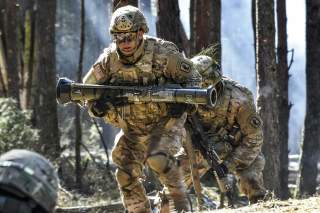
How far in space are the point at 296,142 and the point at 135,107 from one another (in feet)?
133

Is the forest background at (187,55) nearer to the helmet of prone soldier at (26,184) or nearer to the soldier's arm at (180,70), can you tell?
the soldier's arm at (180,70)

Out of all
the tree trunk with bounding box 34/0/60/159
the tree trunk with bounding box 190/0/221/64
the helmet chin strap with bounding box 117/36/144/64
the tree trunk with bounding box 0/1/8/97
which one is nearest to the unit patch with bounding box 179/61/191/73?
the helmet chin strap with bounding box 117/36/144/64

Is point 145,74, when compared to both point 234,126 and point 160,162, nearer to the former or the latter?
point 160,162

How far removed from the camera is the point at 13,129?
13.7 metres

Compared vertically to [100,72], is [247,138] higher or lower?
lower

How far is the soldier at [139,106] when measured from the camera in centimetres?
724

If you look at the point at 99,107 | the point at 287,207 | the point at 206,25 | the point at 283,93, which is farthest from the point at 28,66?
the point at 287,207

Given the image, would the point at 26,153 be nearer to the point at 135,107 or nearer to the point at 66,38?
the point at 135,107

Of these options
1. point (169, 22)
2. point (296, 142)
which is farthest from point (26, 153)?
point (296, 142)

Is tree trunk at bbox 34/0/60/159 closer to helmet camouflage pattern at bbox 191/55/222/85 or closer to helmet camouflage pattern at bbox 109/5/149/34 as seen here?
helmet camouflage pattern at bbox 191/55/222/85

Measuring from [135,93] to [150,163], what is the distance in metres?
0.64

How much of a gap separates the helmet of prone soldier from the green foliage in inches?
402

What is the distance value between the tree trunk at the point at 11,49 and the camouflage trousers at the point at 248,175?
24.5 ft

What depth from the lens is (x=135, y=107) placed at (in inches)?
291
